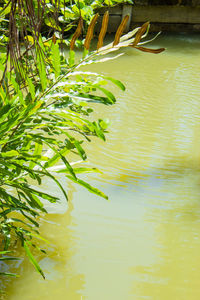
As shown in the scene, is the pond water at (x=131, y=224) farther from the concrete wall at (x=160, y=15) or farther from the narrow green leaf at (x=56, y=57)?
the concrete wall at (x=160, y=15)

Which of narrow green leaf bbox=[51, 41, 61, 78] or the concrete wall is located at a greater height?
narrow green leaf bbox=[51, 41, 61, 78]

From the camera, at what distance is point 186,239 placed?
192 cm

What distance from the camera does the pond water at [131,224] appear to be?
160cm

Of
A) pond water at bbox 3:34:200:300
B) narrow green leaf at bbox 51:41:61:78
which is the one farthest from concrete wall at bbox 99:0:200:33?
narrow green leaf at bbox 51:41:61:78

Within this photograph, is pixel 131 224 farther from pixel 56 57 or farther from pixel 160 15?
pixel 160 15

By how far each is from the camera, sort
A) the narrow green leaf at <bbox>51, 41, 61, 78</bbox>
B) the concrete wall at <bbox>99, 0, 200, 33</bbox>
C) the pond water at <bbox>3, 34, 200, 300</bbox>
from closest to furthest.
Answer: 1. the narrow green leaf at <bbox>51, 41, 61, 78</bbox>
2. the pond water at <bbox>3, 34, 200, 300</bbox>
3. the concrete wall at <bbox>99, 0, 200, 33</bbox>

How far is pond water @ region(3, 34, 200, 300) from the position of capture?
160 centimetres

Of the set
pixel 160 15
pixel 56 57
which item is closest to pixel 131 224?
pixel 56 57

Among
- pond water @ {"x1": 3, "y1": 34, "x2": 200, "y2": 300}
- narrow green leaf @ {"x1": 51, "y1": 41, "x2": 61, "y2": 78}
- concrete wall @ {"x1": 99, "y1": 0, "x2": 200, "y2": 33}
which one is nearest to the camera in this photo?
narrow green leaf @ {"x1": 51, "y1": 41, "x2": 61, "y2": 78}

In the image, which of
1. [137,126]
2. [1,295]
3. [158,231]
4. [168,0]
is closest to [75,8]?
[158,231]

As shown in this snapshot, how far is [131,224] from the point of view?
78.3 inches

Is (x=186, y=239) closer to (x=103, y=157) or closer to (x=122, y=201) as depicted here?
(x=122, y=201)

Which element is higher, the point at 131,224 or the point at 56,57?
the point at 56,57

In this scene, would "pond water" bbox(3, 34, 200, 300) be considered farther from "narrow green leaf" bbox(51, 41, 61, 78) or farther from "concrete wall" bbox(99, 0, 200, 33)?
"concrete wall" bbox(99, 0, 200, 33)
